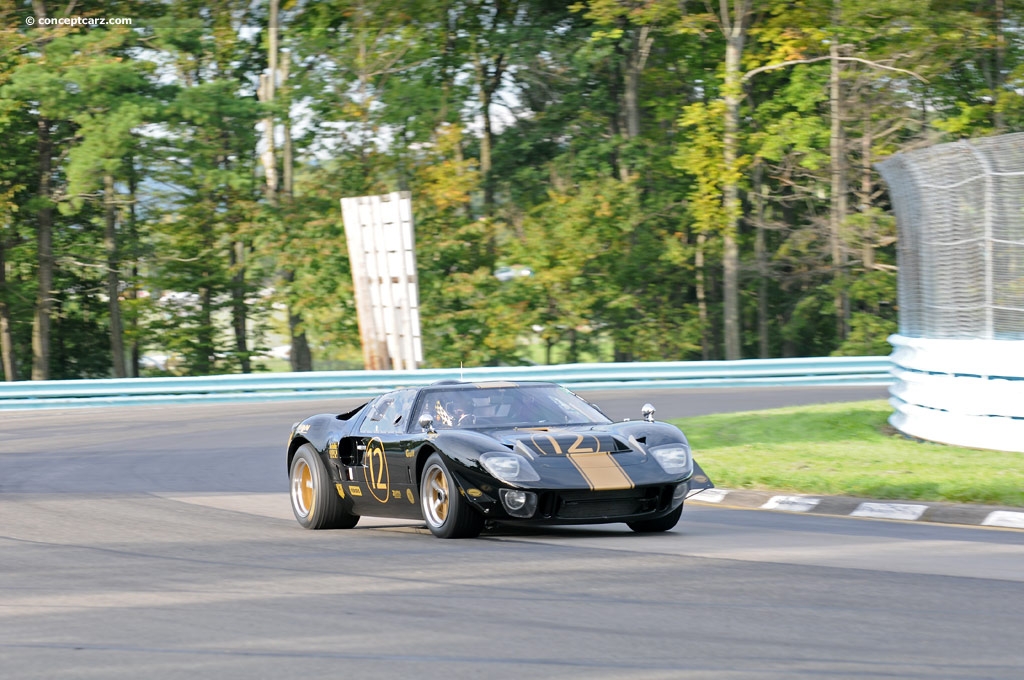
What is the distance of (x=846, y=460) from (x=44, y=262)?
2822 cm

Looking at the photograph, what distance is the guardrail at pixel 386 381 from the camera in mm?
25922

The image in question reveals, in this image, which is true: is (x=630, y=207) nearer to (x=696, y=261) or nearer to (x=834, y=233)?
(x=696, y=261)

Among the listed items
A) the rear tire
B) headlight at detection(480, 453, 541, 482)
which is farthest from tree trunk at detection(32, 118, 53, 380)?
headlight at detection(480, 453, 541, 482)

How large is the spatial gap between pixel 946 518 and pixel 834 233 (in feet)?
84.5

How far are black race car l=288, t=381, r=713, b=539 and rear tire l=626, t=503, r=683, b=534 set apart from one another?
1cm

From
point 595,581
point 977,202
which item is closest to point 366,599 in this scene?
point 595,581

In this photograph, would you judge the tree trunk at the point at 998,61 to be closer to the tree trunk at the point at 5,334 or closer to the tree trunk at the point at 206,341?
the tree trunk at the point at 206,341

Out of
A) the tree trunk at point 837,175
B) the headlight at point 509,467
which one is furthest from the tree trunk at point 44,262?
the headlight at point 509,467

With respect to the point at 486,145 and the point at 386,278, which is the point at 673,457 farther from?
the point at 486,145

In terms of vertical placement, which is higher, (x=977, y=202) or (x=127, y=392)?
(x=977, y=202)

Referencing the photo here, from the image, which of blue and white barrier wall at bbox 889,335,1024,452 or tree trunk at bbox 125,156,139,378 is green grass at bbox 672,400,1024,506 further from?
tree trunk at bbox 125,156,139,378

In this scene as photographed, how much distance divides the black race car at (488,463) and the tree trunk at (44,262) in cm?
2766

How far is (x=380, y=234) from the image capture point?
93.2ft

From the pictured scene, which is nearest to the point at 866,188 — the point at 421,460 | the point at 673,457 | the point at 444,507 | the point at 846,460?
the point at 846,460
